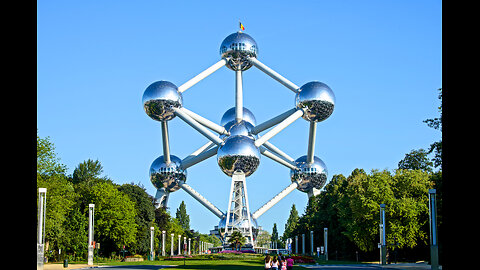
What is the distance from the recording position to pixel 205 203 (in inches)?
3319

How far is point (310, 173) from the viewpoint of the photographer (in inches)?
3253

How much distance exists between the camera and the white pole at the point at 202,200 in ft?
274

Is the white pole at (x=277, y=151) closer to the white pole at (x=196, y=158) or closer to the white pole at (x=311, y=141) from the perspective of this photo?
the white pole at (x=311, y=141)

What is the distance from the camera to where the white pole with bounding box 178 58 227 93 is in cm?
7167

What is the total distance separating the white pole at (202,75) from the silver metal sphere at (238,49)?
121cm

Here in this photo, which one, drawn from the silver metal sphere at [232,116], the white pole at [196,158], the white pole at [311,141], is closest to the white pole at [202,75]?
the white pole at [196,158]

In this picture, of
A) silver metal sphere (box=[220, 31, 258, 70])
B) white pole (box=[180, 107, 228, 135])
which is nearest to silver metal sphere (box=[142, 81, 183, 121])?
white pole (box=[180, 107, 228, 135])

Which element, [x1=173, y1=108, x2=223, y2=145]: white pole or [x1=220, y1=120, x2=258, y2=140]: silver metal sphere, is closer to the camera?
[x1=173, y1=108, x2=223, y2=145]: white pole

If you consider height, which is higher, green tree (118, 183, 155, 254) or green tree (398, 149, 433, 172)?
green tree (398, 149, 433, 172)

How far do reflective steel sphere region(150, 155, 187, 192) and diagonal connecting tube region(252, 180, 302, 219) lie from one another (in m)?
11.5

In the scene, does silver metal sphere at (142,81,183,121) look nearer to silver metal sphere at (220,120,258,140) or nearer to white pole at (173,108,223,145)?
white pole at (173,108,223,145)
